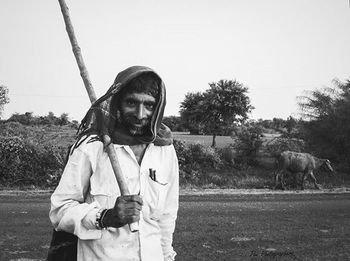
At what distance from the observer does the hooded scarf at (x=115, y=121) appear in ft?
8.09

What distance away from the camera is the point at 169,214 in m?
2.68

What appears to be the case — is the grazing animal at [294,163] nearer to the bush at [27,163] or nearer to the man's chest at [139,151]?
the bush at [27,163]

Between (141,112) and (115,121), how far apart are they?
15 centimetres

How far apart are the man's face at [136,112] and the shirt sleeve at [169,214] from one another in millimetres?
246

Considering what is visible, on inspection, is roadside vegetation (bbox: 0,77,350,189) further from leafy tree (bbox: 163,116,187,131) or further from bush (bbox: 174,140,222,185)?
leafy tree (bbox: 163,116,187,131)

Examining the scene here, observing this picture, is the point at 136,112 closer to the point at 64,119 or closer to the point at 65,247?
the point at 65,247

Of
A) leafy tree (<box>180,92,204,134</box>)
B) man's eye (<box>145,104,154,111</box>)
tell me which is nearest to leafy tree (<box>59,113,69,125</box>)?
leafy tree (<box>180,92,204,134</box>)

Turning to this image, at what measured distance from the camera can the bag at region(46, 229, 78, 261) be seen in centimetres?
245

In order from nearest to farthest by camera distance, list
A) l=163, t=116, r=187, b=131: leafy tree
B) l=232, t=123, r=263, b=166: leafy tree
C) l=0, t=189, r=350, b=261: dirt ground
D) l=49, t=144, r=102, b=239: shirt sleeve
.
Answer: l=49, t=144, r=102, b=239: shirt sleeve, l=0, t=189, r=350, b=261: dirt ground, l=232, t=123, r=263, b=166: leafy tree, l=163, t=116, r=187, b=131: leafy tree

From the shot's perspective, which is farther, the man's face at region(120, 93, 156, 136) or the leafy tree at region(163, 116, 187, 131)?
the leafy tree at region(163, 116, 187, 131)

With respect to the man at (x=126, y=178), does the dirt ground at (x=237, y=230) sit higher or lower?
lower

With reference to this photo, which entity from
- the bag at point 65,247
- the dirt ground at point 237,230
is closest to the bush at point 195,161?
the dirt ground at point 237,230

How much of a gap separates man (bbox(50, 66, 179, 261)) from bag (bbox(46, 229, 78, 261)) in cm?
6

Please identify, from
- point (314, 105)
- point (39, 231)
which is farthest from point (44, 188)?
point (314, 105)
